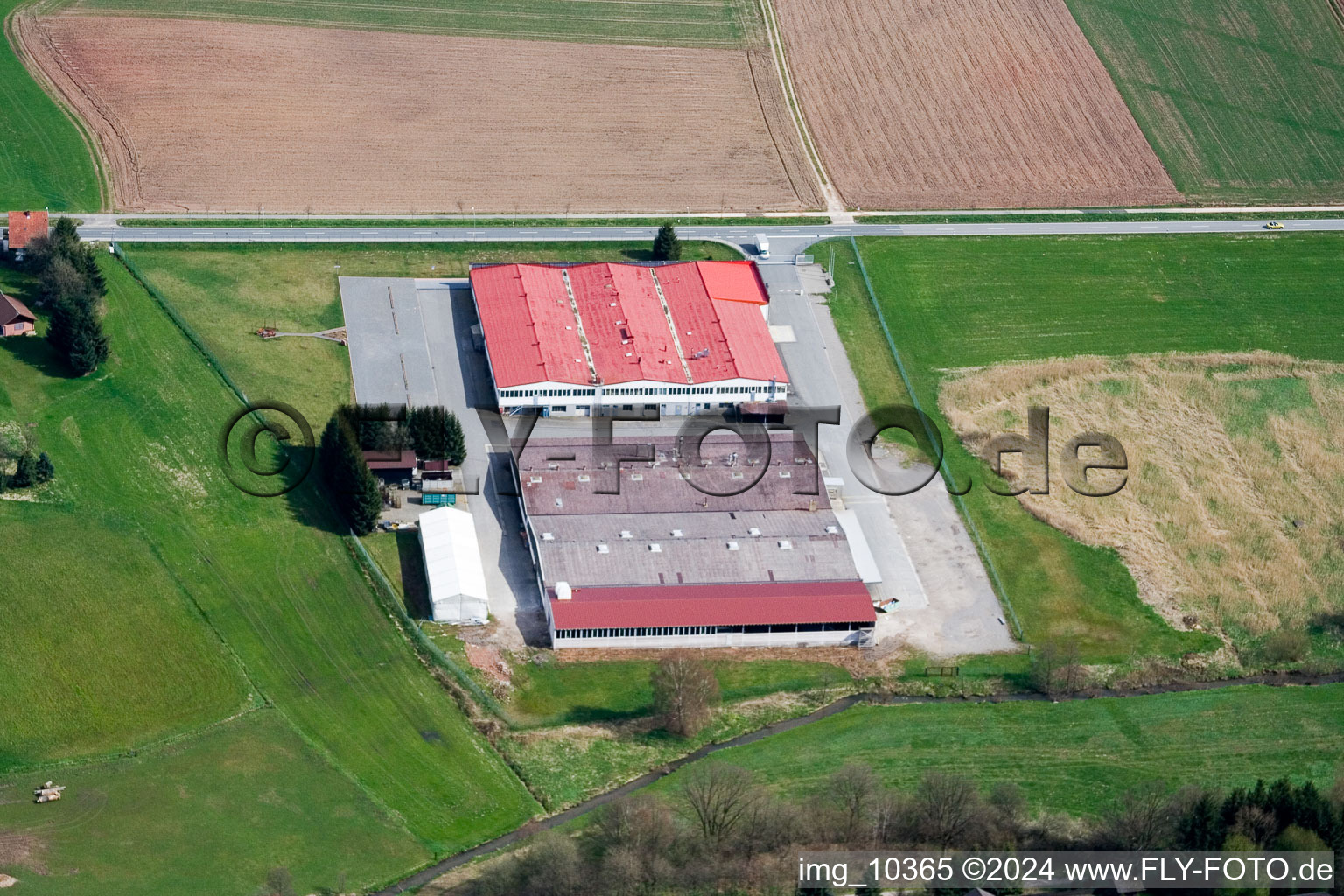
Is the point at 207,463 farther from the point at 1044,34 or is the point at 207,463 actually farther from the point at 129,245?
the point at 1044,34

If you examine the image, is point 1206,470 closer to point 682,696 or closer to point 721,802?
point 682,696

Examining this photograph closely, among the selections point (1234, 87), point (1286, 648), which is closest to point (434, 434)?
point (1286, 648)

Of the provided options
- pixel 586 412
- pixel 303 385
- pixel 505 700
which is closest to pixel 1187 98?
pixel 586 412

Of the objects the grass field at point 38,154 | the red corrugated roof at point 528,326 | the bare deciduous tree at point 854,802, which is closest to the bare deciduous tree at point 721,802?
the bare deciduous tree at point 854,802

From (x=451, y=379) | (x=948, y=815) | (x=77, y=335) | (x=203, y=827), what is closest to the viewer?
(x=203, y=827)

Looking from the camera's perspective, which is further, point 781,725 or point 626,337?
point 626,337

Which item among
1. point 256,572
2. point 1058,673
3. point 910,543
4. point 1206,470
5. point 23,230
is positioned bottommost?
point 1058,673

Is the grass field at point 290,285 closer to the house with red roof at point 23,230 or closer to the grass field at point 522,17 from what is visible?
the house with red roof at point 23,230
